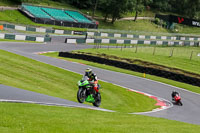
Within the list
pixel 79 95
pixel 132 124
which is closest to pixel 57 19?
pixel 79 95

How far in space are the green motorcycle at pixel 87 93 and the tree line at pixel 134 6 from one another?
188ft

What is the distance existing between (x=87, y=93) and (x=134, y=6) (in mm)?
62697

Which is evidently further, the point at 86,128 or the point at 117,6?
the point at 117,6

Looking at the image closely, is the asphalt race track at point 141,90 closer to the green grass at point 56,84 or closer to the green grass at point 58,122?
the green grass at point 58,122

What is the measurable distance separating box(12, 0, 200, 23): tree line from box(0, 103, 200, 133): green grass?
62.2m

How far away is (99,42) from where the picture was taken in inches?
2245

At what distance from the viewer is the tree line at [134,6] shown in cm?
7538

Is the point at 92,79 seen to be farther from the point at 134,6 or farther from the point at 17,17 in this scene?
the point at 134,6

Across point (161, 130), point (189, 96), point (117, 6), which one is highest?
point (117, 6)

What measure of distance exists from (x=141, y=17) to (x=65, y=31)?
33587mm

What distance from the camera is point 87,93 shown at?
56.7ft

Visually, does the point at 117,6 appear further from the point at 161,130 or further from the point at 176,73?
the point at 161,130

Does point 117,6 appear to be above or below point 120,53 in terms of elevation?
above

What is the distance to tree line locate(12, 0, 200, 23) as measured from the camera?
75.4 metres
